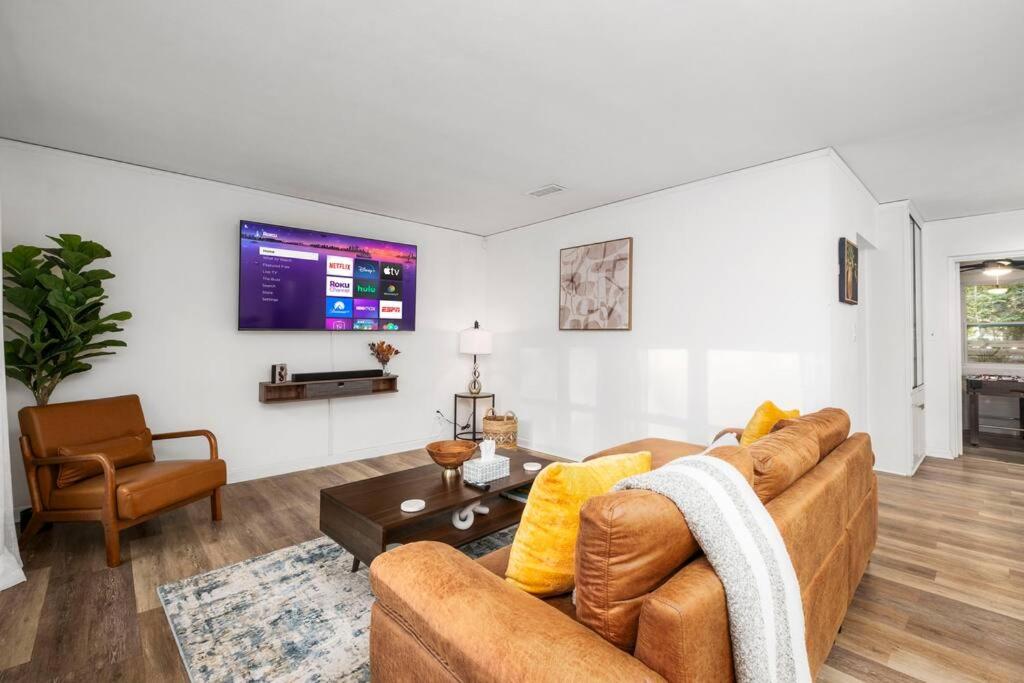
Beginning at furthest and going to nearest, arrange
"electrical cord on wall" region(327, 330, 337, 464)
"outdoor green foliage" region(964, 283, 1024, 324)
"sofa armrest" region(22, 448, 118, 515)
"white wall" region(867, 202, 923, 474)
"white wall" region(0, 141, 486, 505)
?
"outdoor green foliage" region(964, 283, 1024, 324) < "electrical cord on wall" region(327, 330, 337, 464) < "white wall" region(867, 202, 923, 474) < "white wall" region(0, 141, 486, 505) < "sofa armrest" region(22, 448, 118, 515)

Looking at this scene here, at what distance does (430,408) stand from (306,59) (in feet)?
12.4

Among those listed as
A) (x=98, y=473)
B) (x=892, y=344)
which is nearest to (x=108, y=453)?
(x=98, y=473)

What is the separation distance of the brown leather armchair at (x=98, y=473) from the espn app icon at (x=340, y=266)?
1977mm

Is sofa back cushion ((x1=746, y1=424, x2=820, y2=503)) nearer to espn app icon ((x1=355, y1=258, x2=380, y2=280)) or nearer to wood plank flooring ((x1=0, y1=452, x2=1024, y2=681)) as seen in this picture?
wood plank flooring ((x1=0, y1=452, x2=1024, y2=681))

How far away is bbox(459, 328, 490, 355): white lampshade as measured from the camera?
537 centimetres

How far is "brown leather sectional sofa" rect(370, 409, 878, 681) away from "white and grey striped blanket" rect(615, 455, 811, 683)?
0.03 metres

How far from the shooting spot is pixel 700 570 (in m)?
1.08

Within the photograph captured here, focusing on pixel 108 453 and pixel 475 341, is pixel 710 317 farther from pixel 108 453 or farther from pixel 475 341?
pixel 108 453

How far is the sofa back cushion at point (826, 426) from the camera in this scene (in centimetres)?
200

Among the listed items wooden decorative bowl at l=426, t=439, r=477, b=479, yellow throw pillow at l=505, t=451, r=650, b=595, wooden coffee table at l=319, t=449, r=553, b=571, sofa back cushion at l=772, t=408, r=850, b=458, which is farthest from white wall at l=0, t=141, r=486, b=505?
sofa back cushion at l=772, t=408, r=850, b=458

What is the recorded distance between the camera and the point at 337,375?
4.50 m

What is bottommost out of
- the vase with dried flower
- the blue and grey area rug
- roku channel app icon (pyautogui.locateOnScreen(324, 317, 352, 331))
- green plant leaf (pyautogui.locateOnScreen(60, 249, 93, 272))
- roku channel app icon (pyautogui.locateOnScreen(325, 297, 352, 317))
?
the blue and grey area rug

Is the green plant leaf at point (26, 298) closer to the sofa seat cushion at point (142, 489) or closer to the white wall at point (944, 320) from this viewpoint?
the sofa seat cushion at point (142, 489)

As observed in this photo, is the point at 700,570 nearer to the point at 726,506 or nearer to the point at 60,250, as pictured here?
the point at 726,506
